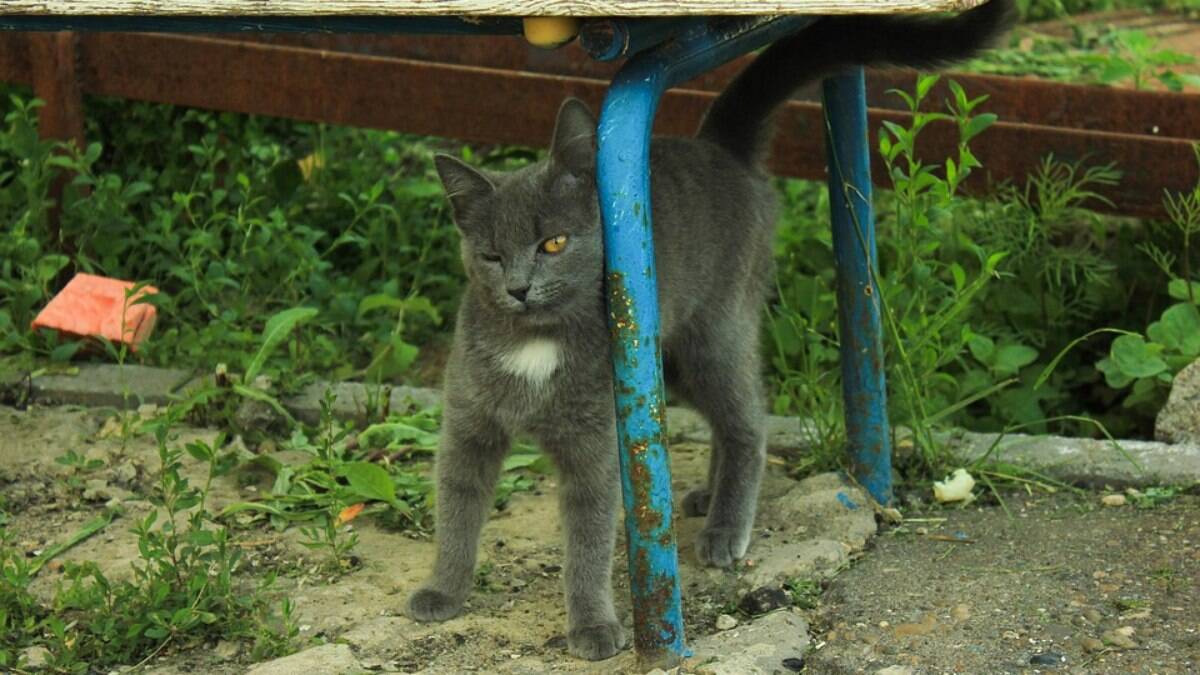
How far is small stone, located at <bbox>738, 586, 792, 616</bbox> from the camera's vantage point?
2771 mm

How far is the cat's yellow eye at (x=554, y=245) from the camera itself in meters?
2.68

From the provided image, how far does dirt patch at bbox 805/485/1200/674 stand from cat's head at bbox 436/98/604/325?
0.73m

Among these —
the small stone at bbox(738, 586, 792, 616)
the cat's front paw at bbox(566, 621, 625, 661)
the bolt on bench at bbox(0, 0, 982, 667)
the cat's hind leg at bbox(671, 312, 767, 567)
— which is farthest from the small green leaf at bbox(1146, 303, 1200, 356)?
the cat's front paw at bbox(566, 621, 625, 661)

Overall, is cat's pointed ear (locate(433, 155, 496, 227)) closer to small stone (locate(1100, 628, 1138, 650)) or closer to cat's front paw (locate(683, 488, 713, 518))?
cat's front paw (locate(683, 488, 713, 518))

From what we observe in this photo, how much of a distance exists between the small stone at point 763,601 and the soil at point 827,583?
2 centimetres

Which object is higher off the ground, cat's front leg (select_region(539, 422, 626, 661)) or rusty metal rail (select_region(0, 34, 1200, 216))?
rusty metal rail (select_region(0, 34, 1200, 216))

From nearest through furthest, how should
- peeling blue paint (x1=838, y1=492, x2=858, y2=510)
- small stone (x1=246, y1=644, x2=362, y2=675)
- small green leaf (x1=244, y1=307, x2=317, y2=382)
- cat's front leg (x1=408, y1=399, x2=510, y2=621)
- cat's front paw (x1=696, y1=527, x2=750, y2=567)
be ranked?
small stone (x1=246, y1=644, x2=362, y2=675) < cat's front leg (x1=408, y1=399, x2=510, y2=621) < cat's front paw (x1=696, y1=527, x2=750, y2=567) < peeling blue paint (x1=838, y1=492, x2=858, y2=510) < small green leaf (x1=244, y1=307, x2=317, y2=382)

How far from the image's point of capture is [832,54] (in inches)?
113

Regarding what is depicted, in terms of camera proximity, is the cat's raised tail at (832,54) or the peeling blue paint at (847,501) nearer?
the cat's raised tail at (832,54)

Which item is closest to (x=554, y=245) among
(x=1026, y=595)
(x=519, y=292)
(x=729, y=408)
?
(x=519, y=292)

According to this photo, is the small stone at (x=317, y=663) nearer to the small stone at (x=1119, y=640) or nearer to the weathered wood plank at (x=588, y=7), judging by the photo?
the weathered wood plank at (x=588, y=7)

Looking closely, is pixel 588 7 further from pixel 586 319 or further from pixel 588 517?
pixel 588 517

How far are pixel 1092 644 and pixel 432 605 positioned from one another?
3.71 ft

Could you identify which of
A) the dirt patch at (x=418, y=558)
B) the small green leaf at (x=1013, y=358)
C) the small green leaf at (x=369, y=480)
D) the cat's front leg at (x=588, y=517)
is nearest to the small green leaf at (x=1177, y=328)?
the small green leaf at (x=1013, y=358)
